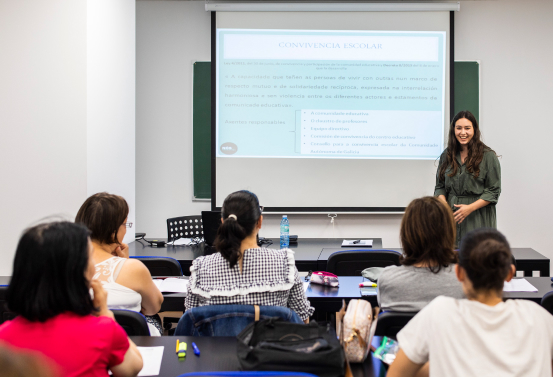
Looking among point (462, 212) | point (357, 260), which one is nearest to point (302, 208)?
point (462, 212)

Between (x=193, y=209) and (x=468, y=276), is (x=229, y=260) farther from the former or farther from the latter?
(x=193, y=209)

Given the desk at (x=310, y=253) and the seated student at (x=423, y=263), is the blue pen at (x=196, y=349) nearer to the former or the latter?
the seated student at (x=423, y=263)

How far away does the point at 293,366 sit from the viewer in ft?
3.96

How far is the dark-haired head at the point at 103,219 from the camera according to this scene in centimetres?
188

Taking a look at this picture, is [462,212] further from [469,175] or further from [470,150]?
[470,150]

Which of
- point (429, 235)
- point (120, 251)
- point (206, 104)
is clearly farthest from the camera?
point (206, 104)

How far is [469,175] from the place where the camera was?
3189 mm

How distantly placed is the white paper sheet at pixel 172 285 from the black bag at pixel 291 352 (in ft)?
3.10

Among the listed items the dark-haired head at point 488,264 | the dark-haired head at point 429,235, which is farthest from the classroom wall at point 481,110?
the dark-haired head at point 488,264

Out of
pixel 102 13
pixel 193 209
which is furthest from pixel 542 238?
pixel 102 13

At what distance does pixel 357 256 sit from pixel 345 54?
2.47 m

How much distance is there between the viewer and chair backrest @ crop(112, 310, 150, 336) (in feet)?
5.23

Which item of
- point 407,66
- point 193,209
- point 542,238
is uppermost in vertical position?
point 407,66

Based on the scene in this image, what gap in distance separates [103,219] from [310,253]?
5.61 feet
